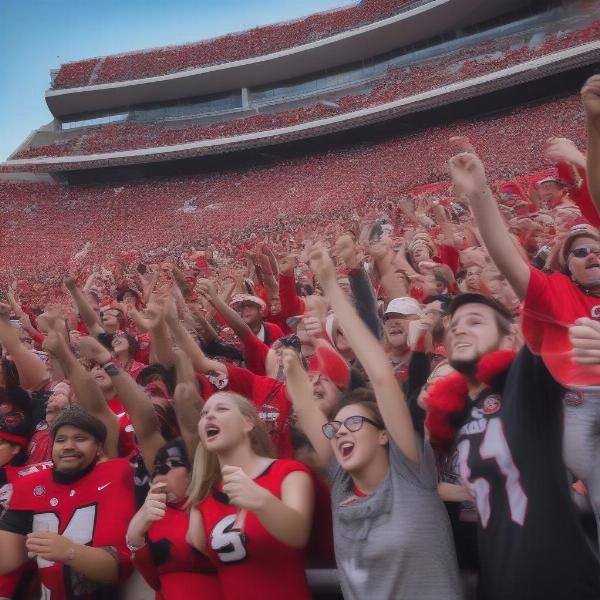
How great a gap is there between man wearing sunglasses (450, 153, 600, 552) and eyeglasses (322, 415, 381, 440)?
604mm

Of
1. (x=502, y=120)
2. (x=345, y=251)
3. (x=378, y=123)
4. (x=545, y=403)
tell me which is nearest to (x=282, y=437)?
(x=345, y=251)

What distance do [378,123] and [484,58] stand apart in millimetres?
4196

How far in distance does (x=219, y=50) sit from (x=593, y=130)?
28633mm

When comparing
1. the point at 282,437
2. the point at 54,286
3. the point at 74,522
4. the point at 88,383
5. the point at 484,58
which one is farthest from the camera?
the point at 484,58

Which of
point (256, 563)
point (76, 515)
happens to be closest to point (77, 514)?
point (76, 515)

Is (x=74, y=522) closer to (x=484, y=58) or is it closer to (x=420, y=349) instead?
(x=420, y=349)

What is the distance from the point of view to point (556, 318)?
1751 mm

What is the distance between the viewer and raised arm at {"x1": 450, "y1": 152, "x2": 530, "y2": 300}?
184 cm

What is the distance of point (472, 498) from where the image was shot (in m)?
1.84

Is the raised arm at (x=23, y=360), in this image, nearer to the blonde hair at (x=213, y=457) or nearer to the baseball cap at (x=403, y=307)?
the blonde hair at (x=213, y=457)

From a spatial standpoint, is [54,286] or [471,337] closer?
[471,337]

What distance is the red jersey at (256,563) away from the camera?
6.38 feet

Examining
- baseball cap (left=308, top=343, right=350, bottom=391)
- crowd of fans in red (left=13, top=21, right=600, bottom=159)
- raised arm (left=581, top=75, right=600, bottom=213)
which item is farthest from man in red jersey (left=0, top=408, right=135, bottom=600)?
crowd of fans in red (left=13, top=21, right=600, bottom=159)

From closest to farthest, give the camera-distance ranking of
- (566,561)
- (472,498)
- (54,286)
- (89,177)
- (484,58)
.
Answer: (566,561)
(472,498)
(54,286)
(484,58)
(89,177)
